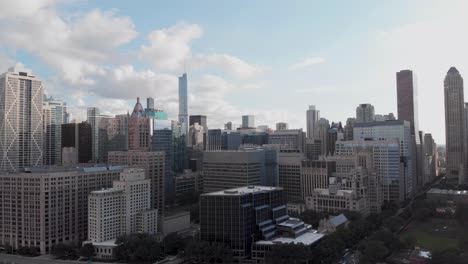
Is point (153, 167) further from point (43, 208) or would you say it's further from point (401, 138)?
point (401, 138)

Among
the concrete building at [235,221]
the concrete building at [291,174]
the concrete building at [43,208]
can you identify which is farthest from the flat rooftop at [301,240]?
the concrete building at [291,174]

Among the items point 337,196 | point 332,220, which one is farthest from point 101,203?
point 337,196

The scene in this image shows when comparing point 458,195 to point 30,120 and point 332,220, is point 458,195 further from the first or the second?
point 30,120

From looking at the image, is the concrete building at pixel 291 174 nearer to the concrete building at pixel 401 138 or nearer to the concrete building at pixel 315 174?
the concrete building at pixel 315 174

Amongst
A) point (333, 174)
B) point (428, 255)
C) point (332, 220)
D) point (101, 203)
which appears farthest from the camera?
point (333, 174)

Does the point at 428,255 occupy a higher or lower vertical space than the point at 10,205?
lower

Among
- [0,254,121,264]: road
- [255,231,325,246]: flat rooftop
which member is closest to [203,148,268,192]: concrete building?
[255,231,325,246]: flat rooftop
